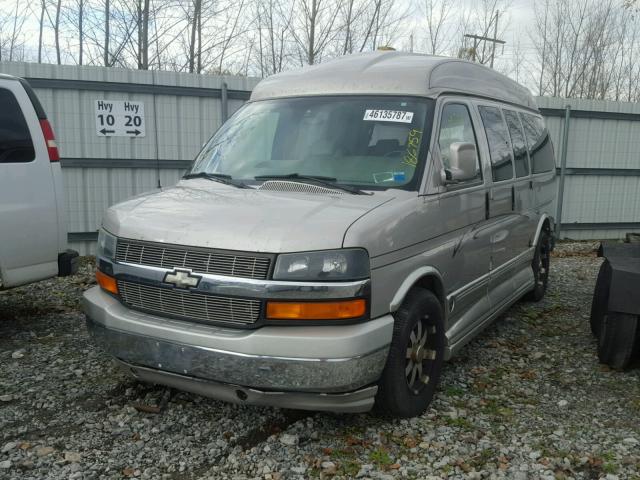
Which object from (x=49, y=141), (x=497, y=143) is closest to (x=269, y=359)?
(x=497, y=143)

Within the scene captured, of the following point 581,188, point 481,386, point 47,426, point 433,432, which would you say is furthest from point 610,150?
point 47,426

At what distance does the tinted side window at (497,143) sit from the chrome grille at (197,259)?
2.57m

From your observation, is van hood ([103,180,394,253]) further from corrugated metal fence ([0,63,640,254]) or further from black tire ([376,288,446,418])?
corrugated metal fence ([0,63,640,254])

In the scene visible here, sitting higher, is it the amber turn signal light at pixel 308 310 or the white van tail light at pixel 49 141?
the white van tail light at pixel 49 141

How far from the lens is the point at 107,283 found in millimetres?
3455

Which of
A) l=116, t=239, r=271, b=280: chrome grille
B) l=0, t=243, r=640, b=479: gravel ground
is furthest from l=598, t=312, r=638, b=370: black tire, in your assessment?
l=116, t=239, r=271, b=280: chrome grille

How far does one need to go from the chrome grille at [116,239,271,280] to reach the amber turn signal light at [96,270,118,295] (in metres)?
0.19

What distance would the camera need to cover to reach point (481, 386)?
4250 mm

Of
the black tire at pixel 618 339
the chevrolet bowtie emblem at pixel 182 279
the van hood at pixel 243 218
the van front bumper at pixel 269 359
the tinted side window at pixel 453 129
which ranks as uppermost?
the tinted side window at pixel 453 129

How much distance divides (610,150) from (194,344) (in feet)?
34.9

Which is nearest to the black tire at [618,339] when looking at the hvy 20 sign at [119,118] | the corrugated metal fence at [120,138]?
the corrugated metal fence at [120,138]

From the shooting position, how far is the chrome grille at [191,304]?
2934 millimetres

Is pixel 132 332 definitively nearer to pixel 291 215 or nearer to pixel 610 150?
pixel 291 215

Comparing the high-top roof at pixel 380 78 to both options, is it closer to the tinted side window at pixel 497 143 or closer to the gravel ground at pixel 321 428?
the tinted side window at pixel 497 143
